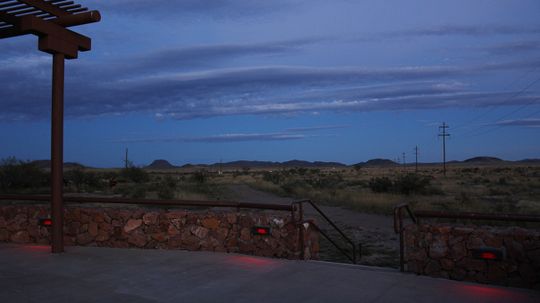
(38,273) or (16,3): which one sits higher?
(16,3)

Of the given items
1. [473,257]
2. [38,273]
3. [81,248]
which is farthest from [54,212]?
[473,257]

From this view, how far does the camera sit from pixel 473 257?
297 inches

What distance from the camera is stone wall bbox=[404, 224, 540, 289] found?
7.30m

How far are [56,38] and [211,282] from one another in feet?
17.3

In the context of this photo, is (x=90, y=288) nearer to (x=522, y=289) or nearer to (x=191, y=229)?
(x=191, y=229)

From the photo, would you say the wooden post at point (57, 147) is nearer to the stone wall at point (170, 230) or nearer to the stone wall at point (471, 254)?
the stone wall at point (170, 230)

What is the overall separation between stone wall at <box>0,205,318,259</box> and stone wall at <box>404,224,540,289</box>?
199cm

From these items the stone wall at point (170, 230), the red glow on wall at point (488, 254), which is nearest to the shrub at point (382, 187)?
the stone wall at point (170, 230)

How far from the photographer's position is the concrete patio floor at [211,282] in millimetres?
6852

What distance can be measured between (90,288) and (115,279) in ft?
1.83

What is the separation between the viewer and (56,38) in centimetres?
974

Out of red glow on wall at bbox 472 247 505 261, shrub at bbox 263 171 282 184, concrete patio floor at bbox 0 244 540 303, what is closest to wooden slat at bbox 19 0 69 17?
concrete patio floor at bbox 0 244 540 303

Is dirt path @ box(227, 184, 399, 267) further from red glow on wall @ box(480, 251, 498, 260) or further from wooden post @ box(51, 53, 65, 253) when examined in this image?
wooden post @ box(51, 53, 65, 253)

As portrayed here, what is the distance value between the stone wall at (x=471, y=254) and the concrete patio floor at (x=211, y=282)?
0.72ft
